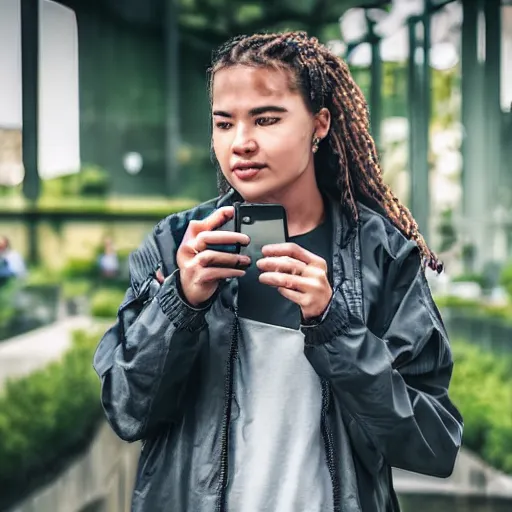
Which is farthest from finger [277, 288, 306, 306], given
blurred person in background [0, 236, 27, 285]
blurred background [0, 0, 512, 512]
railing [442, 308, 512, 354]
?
railing [442, 308, 512, 354]

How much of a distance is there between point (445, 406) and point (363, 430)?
0.14 m

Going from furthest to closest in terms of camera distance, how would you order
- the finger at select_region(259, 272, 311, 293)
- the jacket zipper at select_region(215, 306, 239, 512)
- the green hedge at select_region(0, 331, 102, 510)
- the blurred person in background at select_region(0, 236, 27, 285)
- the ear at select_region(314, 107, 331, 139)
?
the blurred person in background at select_region(0, 236, 27, 285)
the green hedge at select_region(0, 331, 102, 510)
the ear at select_region(314, 107, 331, 139)
the jacket zipper at select_region(215, 306, 239, 512)
the finger at select_region(259, 272, 311, 293)

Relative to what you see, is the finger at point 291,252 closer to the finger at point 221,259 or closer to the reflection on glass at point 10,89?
the finger at point 221,259

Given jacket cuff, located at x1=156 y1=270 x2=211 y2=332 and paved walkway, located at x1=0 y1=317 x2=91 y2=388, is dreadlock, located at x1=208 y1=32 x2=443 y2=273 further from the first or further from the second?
paved walkway, located at x1=0 y1=317 x2=91 y2=388

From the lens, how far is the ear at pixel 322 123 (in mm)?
1428

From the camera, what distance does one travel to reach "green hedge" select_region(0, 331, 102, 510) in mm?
4270

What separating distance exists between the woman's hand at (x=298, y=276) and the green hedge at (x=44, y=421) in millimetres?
3291

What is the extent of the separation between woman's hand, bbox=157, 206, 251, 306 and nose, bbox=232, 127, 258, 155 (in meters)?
0.11

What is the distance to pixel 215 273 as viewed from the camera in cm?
124

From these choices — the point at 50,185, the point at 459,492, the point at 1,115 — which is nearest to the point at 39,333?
the point at 50,185

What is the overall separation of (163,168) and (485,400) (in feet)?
7.73

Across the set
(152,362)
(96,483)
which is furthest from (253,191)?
(96,483)

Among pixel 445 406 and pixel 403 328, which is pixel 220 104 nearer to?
pixel 403 328

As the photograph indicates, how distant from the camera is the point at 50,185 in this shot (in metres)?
5.46
